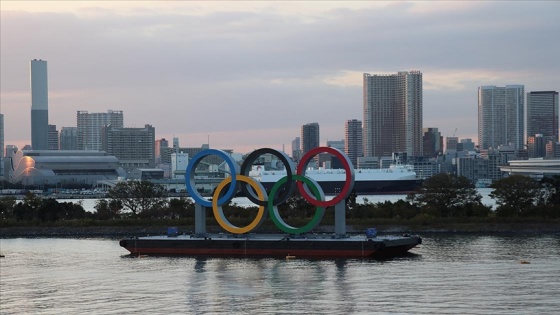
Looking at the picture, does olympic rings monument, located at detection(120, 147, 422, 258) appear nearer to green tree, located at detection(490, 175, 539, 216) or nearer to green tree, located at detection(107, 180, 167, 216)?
green tree, located at detection(490, 175, 539, 216)

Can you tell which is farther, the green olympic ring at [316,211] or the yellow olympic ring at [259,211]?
the yellow olympic ring at [259,211]

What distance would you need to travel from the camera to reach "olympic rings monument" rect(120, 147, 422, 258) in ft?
159

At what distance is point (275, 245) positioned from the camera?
49750mm

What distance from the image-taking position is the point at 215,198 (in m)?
51.9

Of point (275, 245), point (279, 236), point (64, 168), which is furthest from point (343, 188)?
point (64, 168)

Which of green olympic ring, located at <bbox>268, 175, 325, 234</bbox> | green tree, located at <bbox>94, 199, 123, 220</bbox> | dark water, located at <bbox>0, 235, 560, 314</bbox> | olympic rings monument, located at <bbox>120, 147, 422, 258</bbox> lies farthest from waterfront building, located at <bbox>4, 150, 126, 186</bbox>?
green olympic ring, located at <bbox>268, 175, 325, 234</bbox>

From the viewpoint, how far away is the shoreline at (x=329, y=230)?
208 ft

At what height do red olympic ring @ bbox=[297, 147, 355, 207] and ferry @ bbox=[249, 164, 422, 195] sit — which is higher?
red olympic ring @ bbox=[297, 147, 355, 207]

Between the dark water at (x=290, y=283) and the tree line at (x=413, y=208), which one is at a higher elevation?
the tree line at (x=413, y=208)

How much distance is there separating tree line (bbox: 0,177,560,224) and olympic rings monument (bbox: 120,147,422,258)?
14859mm

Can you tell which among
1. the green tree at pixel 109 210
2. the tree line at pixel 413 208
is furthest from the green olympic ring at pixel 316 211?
the green tree at pixel 109 210

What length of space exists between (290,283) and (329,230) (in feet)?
87.4

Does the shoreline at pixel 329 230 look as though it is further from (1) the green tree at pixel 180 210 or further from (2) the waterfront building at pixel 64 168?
(2) the waterfront building at pixel 64 168

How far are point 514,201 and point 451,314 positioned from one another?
41.8 metres
